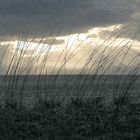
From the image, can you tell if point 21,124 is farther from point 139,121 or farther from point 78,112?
point 139,121

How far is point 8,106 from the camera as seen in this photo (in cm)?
686

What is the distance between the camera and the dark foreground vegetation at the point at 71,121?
5.77m

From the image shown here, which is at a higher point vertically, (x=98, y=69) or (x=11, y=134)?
(x=98, y=69)

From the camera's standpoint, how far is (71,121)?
20.1 feet

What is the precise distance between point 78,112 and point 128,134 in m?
0.92

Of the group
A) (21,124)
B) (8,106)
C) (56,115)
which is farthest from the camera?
(8,106)

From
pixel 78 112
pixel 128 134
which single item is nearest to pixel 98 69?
pixel 78 112

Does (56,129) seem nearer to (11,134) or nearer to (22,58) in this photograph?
(11,134)

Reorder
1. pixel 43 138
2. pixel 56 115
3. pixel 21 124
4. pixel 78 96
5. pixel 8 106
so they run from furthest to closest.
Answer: pixel 78 96 → pixel 8 106 → pixel 56 115 → pixel 21 124 → pixel 43 138

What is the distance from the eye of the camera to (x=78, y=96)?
7.40 m

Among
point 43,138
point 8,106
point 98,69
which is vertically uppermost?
point 98,69

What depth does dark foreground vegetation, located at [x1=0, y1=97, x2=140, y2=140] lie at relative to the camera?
5766 millimetres

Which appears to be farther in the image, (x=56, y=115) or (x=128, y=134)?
(x=56, y=115)

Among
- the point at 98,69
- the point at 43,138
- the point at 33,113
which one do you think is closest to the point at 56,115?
the point at 33,113
